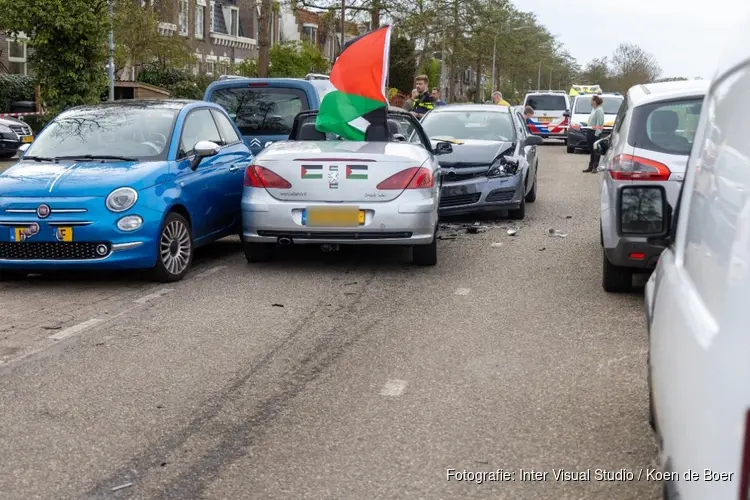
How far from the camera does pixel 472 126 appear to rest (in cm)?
1394

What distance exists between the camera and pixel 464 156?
12688 millimetres

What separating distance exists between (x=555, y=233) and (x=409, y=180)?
353 centimetres

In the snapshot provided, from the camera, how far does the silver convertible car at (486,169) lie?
12.5m

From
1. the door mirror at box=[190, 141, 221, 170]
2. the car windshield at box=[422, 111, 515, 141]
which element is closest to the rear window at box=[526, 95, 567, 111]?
the car windshield at box=[422, 111, 515, 141]

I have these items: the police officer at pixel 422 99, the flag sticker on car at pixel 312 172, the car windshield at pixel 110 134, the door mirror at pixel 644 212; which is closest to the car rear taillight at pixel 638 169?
the flag sticker on car at pixel 312 172

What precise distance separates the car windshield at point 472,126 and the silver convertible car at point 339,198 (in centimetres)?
475

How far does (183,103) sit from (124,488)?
21.4ft

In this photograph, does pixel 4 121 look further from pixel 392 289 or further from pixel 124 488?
pixel 124 488

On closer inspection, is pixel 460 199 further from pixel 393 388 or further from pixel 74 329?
pixel 393 388

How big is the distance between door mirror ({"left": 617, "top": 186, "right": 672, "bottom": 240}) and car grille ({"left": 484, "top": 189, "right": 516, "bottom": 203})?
339 inches

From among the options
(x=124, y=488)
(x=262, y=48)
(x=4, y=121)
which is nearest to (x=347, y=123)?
(x=124, y=488)

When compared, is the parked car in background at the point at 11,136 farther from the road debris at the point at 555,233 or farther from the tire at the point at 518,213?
the road debris at the point at 555,233

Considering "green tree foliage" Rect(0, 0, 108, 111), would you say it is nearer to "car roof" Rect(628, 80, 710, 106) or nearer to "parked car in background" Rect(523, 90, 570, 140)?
A: "car roof" Rect(628, 80, 710, 106)

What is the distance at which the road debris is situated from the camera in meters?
11.7
